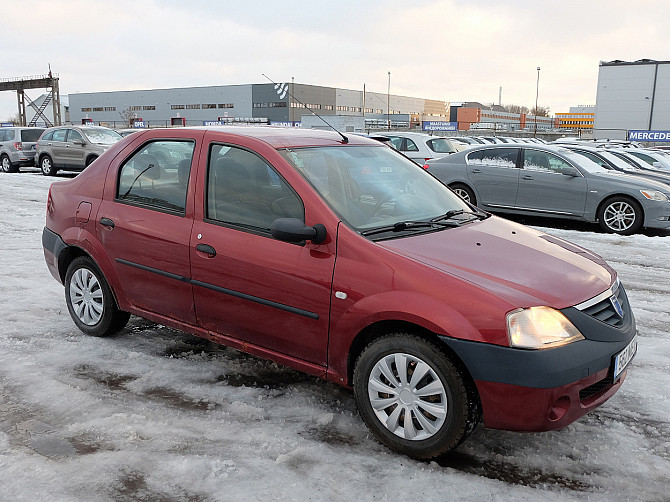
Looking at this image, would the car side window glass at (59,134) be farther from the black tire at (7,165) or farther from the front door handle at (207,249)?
the front door handle at (207,249)

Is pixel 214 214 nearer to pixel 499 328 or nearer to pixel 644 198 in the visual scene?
pixel 499 328

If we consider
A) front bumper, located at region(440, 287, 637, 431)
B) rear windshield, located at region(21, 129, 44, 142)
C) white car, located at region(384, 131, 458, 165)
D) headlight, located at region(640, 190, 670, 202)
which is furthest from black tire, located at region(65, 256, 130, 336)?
rear windshield, located at region(21, 129, 44, 142)

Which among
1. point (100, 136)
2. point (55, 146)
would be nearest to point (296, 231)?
point (100, 136)

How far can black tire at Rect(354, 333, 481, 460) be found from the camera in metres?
2.92

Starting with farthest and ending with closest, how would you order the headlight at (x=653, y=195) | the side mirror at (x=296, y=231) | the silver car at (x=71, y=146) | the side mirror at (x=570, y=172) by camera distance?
the silver car at (x=71, y=146), the side mirror at (x=570, y=172), the headlight at (x=653, y=195), the side mirror at (x=296, y=231)

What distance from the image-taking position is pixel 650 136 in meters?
35.8

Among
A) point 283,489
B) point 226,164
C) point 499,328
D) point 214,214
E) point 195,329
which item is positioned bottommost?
point 283,489

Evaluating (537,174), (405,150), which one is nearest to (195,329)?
(537,174)

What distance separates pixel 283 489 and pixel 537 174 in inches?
365

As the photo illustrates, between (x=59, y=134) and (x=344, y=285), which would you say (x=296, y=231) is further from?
(x=59, y=134)

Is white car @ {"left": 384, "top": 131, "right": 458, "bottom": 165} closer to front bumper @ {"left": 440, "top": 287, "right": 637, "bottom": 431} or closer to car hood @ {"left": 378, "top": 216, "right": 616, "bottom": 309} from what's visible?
car hood @ {"left": 378, "top": 216, "right": 616, "bottom": 309}

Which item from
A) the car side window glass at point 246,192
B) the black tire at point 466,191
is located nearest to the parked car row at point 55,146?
the black tire at point 466,191

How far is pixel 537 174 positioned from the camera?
10.9m

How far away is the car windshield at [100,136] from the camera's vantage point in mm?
18734
